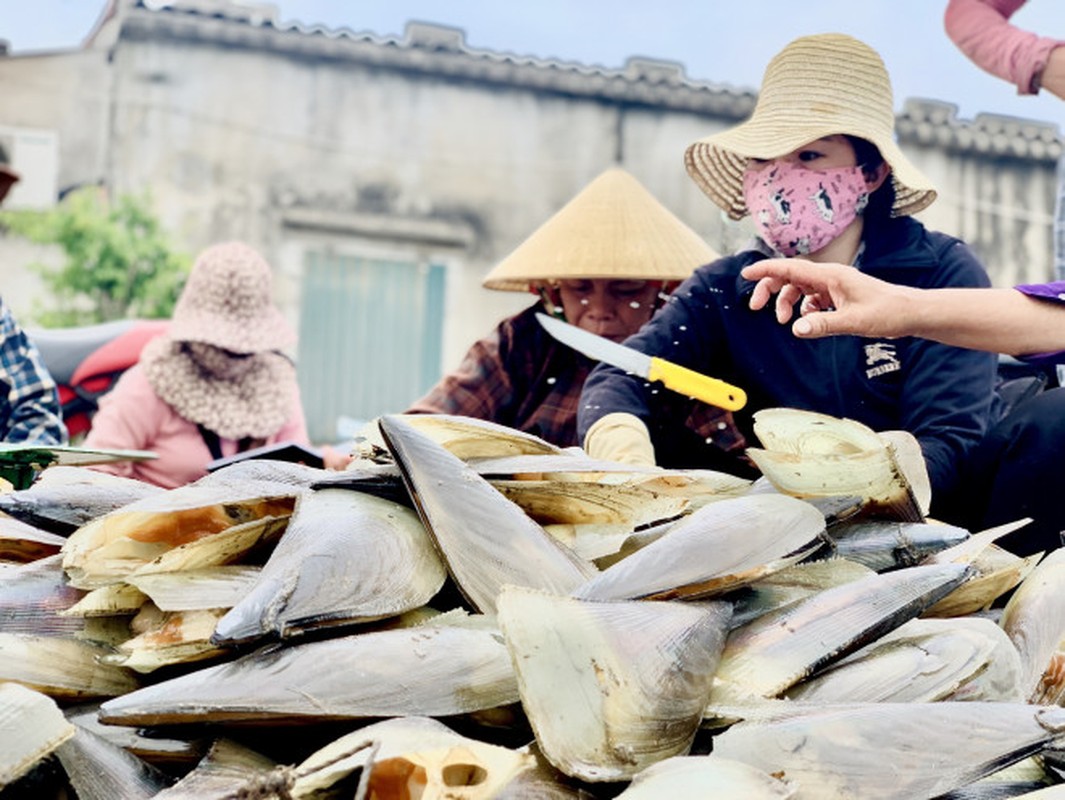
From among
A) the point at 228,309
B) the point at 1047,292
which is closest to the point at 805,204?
the point at 1047,292

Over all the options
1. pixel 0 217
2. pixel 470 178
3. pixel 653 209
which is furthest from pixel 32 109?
pixel 653 209

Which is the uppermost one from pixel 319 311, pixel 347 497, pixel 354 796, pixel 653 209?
pixel 653 209

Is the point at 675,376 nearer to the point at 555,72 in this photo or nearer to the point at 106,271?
the point at 106,271

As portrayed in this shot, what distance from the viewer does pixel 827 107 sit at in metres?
2.22

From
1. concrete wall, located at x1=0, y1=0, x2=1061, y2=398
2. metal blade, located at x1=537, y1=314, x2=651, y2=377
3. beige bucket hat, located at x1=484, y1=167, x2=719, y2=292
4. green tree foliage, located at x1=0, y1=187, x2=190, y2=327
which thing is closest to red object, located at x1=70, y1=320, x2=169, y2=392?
beige bucket hat, located at x1=484, y1=167, x2=719, y2=292

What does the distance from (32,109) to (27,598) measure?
35.2 ft

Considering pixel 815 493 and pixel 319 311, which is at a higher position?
pixel 815 493

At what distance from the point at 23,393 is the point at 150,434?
658 millimetres

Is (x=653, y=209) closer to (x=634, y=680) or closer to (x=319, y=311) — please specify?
(x=634, y=680)

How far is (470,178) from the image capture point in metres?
11.2

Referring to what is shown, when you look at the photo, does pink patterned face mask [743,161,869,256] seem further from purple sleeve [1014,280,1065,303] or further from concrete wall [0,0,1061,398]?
concrete wall [0,0,1061,398]

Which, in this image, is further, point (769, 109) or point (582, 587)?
point (769, 109)

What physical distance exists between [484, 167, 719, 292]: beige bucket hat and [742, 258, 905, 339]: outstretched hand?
1544 millimetres

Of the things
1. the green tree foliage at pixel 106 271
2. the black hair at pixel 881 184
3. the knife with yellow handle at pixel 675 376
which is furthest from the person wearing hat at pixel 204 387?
the green tree foliage at pixel 106 271
